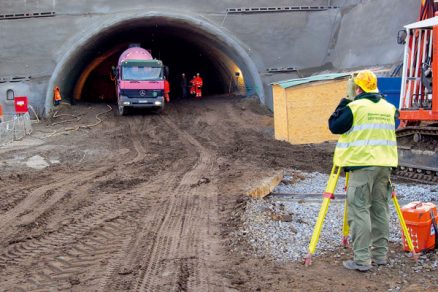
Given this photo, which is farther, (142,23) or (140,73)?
(142,23)

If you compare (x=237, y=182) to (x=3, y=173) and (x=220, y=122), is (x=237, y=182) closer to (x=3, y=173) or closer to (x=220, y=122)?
(x=3, y=173)

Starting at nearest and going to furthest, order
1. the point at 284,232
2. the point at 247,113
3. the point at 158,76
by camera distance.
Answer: the point at 284,232
the point at 247,113
the point at 158,76

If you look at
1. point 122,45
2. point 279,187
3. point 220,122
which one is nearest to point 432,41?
point 279,187

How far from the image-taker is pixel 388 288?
4.59 metres

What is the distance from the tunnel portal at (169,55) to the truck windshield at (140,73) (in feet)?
6.74

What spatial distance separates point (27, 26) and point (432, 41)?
59.4 ft

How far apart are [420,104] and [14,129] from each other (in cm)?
1284

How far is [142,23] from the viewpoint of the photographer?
81.8 feet

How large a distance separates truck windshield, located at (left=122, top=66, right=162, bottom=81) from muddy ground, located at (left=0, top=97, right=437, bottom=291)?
22.0ft

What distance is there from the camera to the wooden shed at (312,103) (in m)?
14.4

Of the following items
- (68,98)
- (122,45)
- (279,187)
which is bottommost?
(279,187)

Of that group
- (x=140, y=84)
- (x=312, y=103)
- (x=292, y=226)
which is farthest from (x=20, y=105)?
(x=292, y=226)

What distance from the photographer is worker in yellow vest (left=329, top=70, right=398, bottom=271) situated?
4.97 metres

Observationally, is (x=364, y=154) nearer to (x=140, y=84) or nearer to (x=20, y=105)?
(x=20, y=105)
